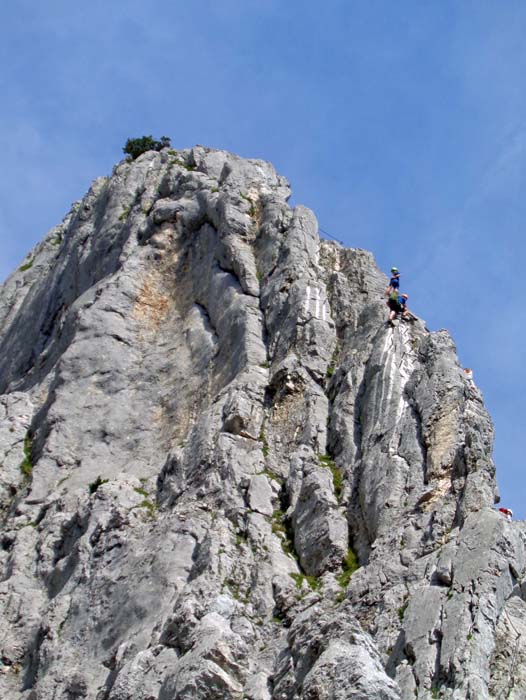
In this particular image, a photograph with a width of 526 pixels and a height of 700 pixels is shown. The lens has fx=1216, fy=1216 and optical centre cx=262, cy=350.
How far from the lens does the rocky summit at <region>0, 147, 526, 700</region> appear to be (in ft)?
100

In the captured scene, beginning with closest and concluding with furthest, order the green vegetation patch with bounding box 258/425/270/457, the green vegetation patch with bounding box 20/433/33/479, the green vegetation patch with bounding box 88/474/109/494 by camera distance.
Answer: the green vegetation patch with bounding box 258/425/270/457
the green vegetation patch with bounding box 88/474/109/494
the green vegetation patch with bounding box 20/433/33/479

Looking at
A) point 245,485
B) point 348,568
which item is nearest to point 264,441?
point 245,485

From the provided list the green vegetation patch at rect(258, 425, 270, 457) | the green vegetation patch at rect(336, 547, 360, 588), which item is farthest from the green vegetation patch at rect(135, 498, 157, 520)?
the green vegetation patch at rect(336, 547, 360, 588)

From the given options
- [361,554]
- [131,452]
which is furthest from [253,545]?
[131,452]

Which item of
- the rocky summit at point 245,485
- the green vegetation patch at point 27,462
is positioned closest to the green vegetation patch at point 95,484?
the rocky summit at point 245,485

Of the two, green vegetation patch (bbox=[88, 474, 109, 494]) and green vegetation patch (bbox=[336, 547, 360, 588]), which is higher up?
green vegetation patch (bbox=[88, 474, 109, 494])

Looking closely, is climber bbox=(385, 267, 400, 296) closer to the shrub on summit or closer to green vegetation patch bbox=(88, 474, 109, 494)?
green vegetation patch bbox=(88, 474, 109, 494)

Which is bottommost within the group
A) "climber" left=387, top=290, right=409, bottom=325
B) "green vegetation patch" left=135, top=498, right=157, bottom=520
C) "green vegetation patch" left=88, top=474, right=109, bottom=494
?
"green vegetation patch" left=135, top=498, right=157, bottom=520

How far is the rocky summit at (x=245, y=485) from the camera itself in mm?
30484

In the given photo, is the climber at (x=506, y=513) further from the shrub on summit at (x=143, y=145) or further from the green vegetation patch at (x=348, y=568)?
the shrub on summit at (x=143, y=145)

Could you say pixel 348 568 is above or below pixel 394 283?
below

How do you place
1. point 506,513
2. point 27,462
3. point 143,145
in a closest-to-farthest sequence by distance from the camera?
point 506,513
point 27,462
point 143,145

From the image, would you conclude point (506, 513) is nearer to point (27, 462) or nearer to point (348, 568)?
point (348, 568)

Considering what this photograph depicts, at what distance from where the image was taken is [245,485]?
40.0 m
